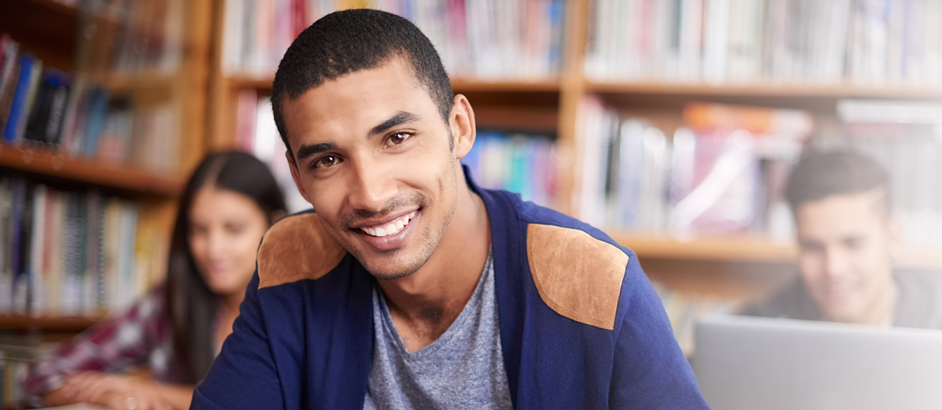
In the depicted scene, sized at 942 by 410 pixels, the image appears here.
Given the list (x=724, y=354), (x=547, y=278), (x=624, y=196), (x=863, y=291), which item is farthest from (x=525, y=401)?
(x=863, y=291)

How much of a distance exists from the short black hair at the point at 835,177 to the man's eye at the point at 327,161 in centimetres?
140

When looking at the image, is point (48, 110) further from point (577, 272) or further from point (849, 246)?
point (849, 246)

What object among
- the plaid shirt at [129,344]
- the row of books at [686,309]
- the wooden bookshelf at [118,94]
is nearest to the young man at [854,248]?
the row of books at [686,309]

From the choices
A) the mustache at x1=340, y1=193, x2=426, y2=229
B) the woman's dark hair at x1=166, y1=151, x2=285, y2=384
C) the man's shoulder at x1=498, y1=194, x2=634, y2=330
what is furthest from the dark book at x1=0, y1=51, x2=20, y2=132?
the man's shoulder at x1=498, y1=194, x2=634, y2=330

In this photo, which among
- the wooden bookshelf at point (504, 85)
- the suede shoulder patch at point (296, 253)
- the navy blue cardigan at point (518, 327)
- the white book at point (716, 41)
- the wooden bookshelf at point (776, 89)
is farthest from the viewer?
the wooden bookshelf at point (504, 85)

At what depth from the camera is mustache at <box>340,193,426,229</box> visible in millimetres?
865

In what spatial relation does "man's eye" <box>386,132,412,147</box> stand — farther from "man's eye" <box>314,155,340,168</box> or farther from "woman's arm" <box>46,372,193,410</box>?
"woman's arm" <box>46,372,193,410</box>

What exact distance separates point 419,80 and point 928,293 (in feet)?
5.21

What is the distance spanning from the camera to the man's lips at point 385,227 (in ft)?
2.89

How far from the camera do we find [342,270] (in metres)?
1.04

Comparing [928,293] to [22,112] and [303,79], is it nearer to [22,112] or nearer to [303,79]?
[303,79]

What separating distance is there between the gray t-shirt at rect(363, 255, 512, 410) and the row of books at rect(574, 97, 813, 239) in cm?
106

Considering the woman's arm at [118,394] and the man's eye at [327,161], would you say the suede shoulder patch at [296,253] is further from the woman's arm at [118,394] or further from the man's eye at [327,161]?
the woman's arm at [118,394]

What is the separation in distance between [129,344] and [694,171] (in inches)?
63.0
